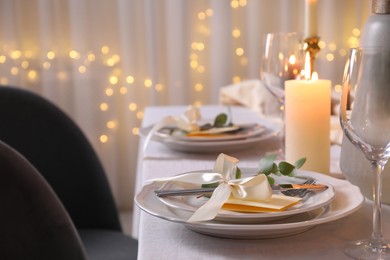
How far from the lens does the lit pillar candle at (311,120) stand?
1.10 m

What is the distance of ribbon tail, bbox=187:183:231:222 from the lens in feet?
2.52

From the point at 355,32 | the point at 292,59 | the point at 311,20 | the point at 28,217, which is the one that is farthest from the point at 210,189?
the point at 355,32

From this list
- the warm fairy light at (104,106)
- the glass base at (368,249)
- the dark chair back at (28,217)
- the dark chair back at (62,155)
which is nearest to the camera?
the glass base at (368,249)

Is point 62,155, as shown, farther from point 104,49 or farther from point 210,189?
point 104,49

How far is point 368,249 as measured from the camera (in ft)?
2.48

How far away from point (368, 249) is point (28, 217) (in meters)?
0.48

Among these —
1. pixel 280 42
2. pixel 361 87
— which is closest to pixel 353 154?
pixel 361 87

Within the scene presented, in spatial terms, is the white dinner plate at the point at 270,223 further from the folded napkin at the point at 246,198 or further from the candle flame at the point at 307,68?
the candle flame at the point at 307,68

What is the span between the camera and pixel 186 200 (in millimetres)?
866

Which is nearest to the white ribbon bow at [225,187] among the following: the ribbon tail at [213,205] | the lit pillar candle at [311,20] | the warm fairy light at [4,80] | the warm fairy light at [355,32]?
the ribbon tail at [213,205]

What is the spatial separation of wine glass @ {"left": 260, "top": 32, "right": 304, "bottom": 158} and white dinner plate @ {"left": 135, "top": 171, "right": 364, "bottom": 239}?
0.35 metres

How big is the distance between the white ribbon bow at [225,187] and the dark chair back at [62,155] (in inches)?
34.6

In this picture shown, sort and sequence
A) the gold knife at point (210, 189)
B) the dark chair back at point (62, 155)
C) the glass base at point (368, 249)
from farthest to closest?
1. the dark chair back at point (62, 155)
2. the gold knife at point (210, 189)
3. the glass base at point (368, 249)

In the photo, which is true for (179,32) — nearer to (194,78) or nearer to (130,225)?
(194,78)
